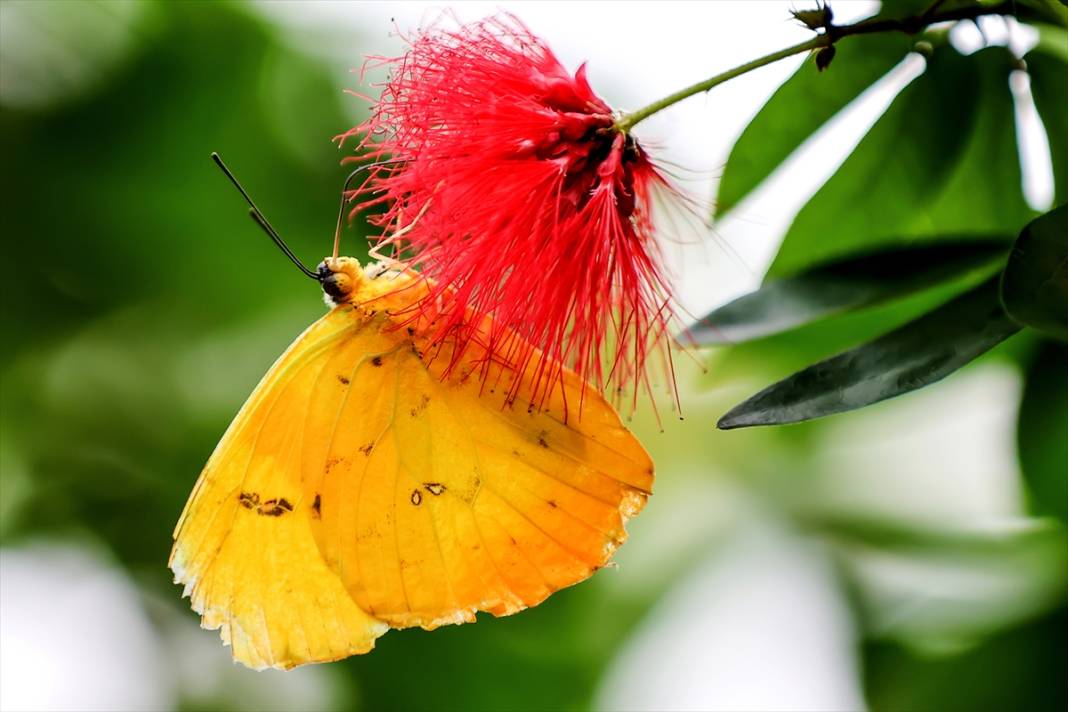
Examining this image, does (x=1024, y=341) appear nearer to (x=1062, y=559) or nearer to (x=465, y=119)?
(x=1062, y=559)

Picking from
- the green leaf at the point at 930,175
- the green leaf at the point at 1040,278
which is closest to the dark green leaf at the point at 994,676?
the green leaf at the point at 930,175

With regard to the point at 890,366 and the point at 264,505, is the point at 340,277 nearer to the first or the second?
the point at 264,505

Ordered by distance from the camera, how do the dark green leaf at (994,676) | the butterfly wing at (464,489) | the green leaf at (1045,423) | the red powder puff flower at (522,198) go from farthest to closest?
the dark green leaf at (994,676) < the green leaf at (1045,423) < the butterfly wing at (464,489) < the red powder puff flower at (522,198)

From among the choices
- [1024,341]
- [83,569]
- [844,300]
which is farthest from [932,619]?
[83,569]

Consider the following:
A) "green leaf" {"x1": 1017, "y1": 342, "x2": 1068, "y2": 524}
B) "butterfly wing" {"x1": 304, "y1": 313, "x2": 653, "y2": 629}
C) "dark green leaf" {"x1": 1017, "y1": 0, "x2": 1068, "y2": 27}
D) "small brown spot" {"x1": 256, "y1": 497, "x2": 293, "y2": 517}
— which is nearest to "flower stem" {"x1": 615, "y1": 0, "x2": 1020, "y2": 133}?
"dark green leaf" {"x1": 1017, "y1": 0, "x2": 1068, "y2": 27}

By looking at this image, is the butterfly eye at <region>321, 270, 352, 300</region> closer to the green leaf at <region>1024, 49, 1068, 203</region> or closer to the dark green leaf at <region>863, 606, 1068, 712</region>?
the green leaf at <region>1024, 49, 1068, 203</region>

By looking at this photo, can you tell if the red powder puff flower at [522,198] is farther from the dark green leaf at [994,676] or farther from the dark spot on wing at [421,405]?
the dark green leaf at [994,676]
